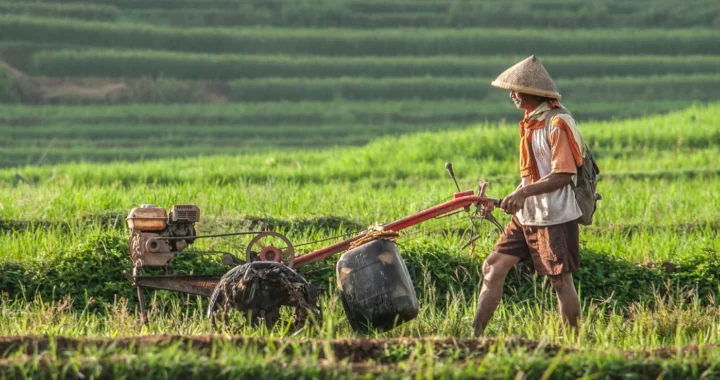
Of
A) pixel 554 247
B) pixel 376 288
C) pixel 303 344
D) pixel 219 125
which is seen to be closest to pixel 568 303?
pixel 554 247

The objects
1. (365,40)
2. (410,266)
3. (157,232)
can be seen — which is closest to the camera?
(157,232)

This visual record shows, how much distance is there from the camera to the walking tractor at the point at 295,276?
4879mm

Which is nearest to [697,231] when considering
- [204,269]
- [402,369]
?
[204,269]

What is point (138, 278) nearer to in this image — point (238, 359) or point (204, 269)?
point (204, 269)

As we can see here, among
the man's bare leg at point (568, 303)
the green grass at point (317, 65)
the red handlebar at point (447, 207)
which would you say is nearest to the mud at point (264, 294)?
the red handlebar at point (447, 207)

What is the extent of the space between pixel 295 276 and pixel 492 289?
777mm

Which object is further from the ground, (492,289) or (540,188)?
(540,188)

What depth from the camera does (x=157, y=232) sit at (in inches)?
208

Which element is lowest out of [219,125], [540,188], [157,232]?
[219,125]

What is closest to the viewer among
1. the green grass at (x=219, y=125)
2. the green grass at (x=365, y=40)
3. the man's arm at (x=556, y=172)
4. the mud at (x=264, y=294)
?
the man's arm at (x=556, y=172)

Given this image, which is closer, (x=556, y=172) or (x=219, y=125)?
(x=556, y=172)

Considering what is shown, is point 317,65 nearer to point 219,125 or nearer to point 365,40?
point 365,40

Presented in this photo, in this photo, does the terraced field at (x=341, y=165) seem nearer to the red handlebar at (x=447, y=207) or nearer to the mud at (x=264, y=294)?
the mud at (x=264, y=294)

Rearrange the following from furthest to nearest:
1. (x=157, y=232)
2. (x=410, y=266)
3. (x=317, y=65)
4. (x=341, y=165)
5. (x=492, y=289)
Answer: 1. (x=317, y=65)
2. (x=341, y=165)
3. (x=410, y=266)
4. (x=157, y=232)
5. (x=492, y=289)
